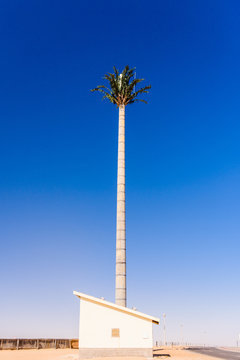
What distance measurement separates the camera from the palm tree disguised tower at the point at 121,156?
125 feet

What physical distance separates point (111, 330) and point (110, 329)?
109 mm

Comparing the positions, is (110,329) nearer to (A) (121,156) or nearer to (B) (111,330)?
(B) (111,330)

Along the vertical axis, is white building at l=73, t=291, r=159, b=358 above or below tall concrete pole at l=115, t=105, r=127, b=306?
below

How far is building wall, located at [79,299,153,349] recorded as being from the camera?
28125 mm

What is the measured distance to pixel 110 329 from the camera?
28359 mm

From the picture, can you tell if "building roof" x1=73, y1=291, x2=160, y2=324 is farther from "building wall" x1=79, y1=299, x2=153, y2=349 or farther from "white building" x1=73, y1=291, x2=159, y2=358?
"building wall" x1=79, y1=299, x2=153, y2=349

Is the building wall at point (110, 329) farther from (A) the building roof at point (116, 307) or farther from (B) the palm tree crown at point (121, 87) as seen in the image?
(B) the palm tree crown at point (121, 87)

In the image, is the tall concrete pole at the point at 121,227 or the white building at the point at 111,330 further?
the tall concrete pole at the point at 121,227

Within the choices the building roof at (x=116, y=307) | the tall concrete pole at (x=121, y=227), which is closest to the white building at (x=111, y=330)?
the building roof at (x=116, y=307)

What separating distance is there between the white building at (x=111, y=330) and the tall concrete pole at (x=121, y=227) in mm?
8085

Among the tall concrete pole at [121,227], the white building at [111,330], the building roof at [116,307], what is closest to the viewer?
the white building at [111,330]

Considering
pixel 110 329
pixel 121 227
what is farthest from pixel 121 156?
pixel 110 329

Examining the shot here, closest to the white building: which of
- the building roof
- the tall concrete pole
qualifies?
the building roof

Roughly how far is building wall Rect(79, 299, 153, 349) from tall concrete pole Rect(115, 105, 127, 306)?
26.5 ft
